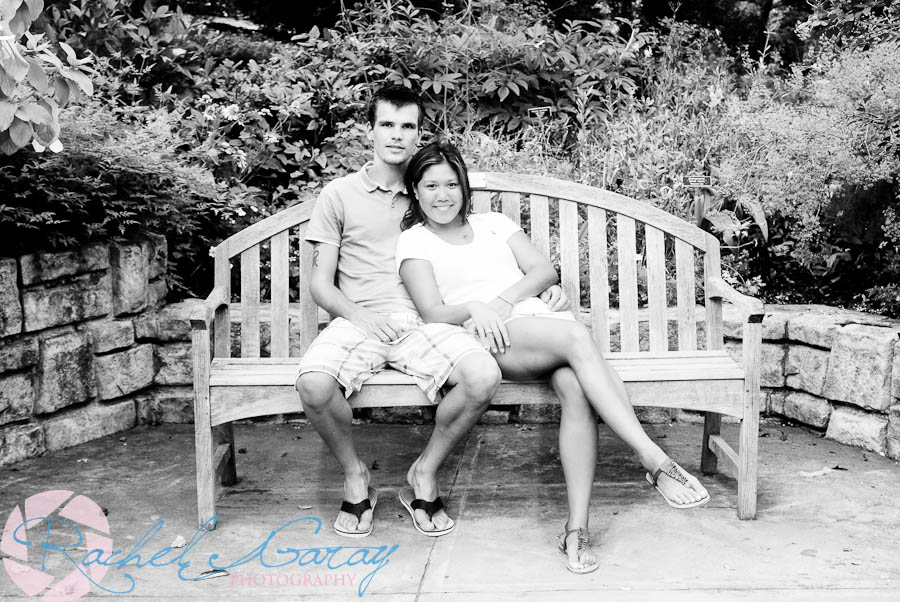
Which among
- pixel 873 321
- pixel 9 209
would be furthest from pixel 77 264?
pixel 873 321

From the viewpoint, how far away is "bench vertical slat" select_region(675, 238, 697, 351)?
12.7ft

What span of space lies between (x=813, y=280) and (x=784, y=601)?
2.72 metres

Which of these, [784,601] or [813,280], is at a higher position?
[813,280]

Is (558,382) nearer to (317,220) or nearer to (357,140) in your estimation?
(317,220)

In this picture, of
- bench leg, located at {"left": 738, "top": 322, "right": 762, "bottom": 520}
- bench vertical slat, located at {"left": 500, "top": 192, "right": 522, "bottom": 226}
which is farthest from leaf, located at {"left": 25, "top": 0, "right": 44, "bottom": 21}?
bench leg, located at {"left": 738, "top": 322, "right": 762, "bottom": 520}

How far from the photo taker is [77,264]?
14.1 feet

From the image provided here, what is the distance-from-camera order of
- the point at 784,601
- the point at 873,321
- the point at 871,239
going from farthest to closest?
the point at 871,239
the point at 873,321
the point at 784,601

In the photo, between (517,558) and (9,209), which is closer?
(517,558)

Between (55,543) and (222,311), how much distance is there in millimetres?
1025

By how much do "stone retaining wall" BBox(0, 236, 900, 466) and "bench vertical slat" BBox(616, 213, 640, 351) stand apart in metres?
0.82

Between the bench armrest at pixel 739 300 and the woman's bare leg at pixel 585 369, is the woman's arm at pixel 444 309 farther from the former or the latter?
the bench armrest at pixel 739 300

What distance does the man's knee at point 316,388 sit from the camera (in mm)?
3209

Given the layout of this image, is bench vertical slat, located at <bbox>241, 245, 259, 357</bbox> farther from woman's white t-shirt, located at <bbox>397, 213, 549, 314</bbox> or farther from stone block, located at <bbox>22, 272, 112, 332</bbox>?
stone block, located at <bbox>22, 272, 112, 332</bbox>

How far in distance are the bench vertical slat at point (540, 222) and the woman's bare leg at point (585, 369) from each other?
64 centimetres
